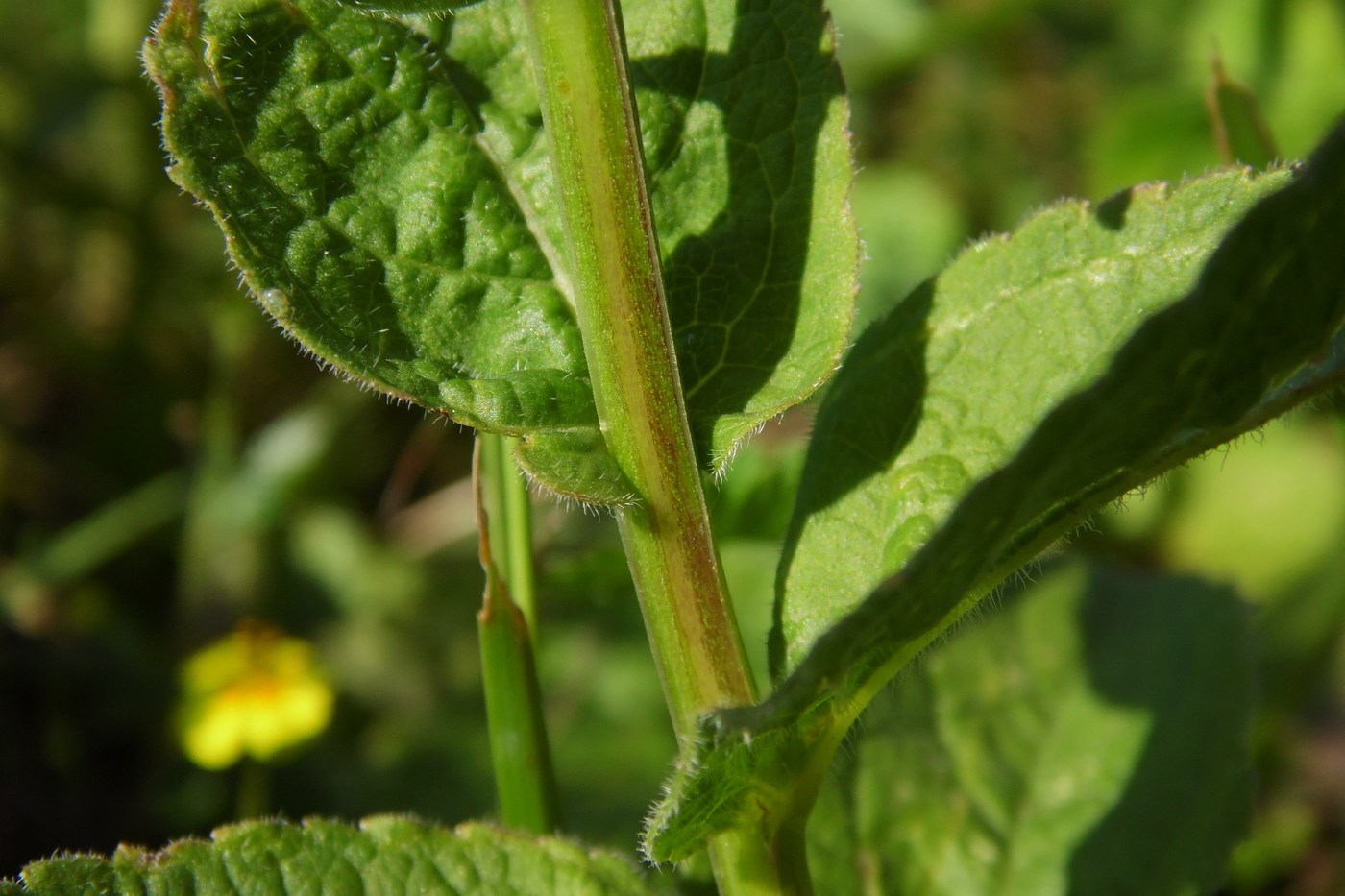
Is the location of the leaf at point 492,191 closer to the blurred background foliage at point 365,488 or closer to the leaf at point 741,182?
the leaf at point 741,182

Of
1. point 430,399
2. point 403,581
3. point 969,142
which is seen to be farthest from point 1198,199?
point 969,142

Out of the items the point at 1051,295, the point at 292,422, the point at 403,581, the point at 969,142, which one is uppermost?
the point at 969,142

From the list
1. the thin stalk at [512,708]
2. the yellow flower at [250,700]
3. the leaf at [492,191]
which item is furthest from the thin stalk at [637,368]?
the yellow flower at [250,700]

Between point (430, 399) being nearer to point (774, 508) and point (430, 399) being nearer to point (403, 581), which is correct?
point (774, 508)

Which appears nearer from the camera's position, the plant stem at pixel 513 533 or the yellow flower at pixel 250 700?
the plant stem at pixel 513 533

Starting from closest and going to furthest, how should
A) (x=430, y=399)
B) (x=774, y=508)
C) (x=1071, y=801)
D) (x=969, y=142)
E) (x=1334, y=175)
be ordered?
(x=1334, y=175), (x=430, y=399), (x=1071, y=801), (x=774, y=508), (x=969, y=142)

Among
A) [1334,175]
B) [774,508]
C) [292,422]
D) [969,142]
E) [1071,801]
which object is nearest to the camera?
[1334,175]

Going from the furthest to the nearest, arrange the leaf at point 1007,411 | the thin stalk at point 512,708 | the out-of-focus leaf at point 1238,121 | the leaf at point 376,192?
1. the out-of-focus leaf at point 1238,121
2. the thin stalk at point 512,708
3. the leaf at point 376,192
4. the leaf at point 1007,411
